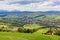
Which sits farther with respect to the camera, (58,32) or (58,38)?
(58,32)

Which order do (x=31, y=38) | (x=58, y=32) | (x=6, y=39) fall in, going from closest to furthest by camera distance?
1. (x=6, y=39)
2. (x=31, y=38)
3. (x=58, y=32)

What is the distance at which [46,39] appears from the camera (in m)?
37.9

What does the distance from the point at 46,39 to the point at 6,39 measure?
1705 centimetres

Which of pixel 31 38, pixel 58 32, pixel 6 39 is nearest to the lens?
pixel 6 39

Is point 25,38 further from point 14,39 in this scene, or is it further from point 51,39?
point 51,39

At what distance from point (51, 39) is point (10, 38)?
17160mm

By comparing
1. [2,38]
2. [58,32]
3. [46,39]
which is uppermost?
[46,39]

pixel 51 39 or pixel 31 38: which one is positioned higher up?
pixel 51 39

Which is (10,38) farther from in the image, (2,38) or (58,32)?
(58,32)

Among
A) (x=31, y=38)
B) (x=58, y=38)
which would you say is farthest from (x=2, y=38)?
(x=58, y=38)

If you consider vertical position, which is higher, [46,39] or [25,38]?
[46,39]

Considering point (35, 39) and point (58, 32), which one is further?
point (58, 32)

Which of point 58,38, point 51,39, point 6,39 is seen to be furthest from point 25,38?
point 51,39

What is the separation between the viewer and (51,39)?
1535 inches
